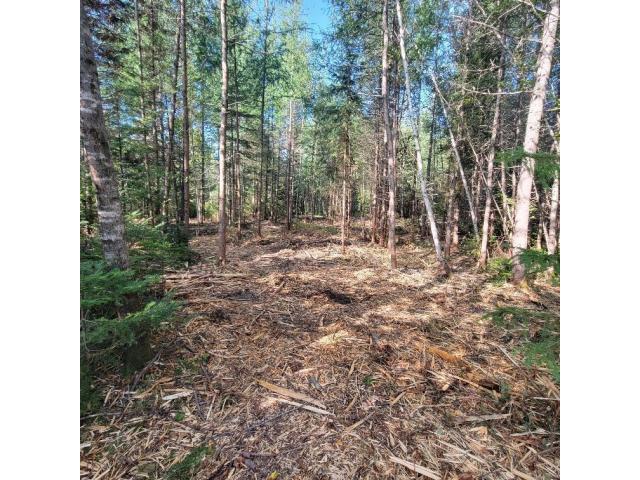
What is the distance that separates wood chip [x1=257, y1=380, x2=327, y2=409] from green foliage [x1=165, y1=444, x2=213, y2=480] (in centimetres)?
75

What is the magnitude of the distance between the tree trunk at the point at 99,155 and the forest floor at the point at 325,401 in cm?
123

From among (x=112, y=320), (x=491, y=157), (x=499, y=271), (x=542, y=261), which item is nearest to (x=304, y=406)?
(x=112, y=320)

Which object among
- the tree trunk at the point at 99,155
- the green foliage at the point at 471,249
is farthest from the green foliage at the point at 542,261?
the green foliage at the point at 471,249

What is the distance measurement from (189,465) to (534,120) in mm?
7881

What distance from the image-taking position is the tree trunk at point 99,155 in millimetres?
2469

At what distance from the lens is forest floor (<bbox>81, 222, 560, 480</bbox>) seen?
6.22ft

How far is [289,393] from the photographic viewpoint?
260 cm

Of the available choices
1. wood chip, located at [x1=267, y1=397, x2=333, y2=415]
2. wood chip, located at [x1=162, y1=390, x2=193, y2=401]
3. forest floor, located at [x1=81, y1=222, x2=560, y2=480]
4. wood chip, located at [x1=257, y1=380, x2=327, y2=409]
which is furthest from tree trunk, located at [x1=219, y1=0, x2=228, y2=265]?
wood chip, located at [x1=267, y1=397, x2=333, y2=415]

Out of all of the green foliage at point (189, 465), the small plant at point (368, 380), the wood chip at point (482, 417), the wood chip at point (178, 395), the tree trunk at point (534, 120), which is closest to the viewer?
the green foliage at point (189, 465)

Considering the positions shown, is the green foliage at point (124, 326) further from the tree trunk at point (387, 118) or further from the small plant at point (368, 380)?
the tree trunk at point (387, 118)

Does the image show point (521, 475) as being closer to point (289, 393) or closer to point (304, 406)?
point (304, 406)
